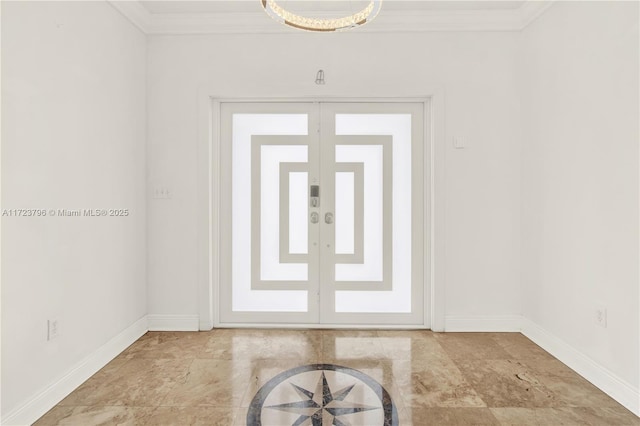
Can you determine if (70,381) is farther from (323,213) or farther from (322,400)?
(323,213)

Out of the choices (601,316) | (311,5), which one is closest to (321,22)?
(311,5)

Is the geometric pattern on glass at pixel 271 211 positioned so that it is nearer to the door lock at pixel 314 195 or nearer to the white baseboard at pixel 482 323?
the door lock at pixel 314 195

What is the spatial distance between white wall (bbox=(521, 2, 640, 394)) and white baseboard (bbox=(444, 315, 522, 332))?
0.17m

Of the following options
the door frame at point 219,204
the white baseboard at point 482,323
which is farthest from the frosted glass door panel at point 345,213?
the white baseboard at point 482,323

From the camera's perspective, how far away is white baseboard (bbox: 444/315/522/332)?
3.16m

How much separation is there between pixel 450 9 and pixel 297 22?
75.1 inches

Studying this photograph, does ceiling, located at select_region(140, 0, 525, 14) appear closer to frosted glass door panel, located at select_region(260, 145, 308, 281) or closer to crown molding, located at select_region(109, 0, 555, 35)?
crown molding, located at select_region(109, 0, 555, 35)

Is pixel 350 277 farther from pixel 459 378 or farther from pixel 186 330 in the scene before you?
pixel 186 330

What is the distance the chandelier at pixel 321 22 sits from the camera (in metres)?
1.74

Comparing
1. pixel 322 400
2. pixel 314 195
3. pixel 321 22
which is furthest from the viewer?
pixel 314 195

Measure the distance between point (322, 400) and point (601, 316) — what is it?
6.11ft

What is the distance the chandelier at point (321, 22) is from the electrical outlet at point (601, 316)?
7.48 ft

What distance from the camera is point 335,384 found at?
2.24 meters

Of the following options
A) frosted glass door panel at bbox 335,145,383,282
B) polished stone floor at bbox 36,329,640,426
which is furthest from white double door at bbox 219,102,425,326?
polished stone floor at bbox 36,329,640,426
